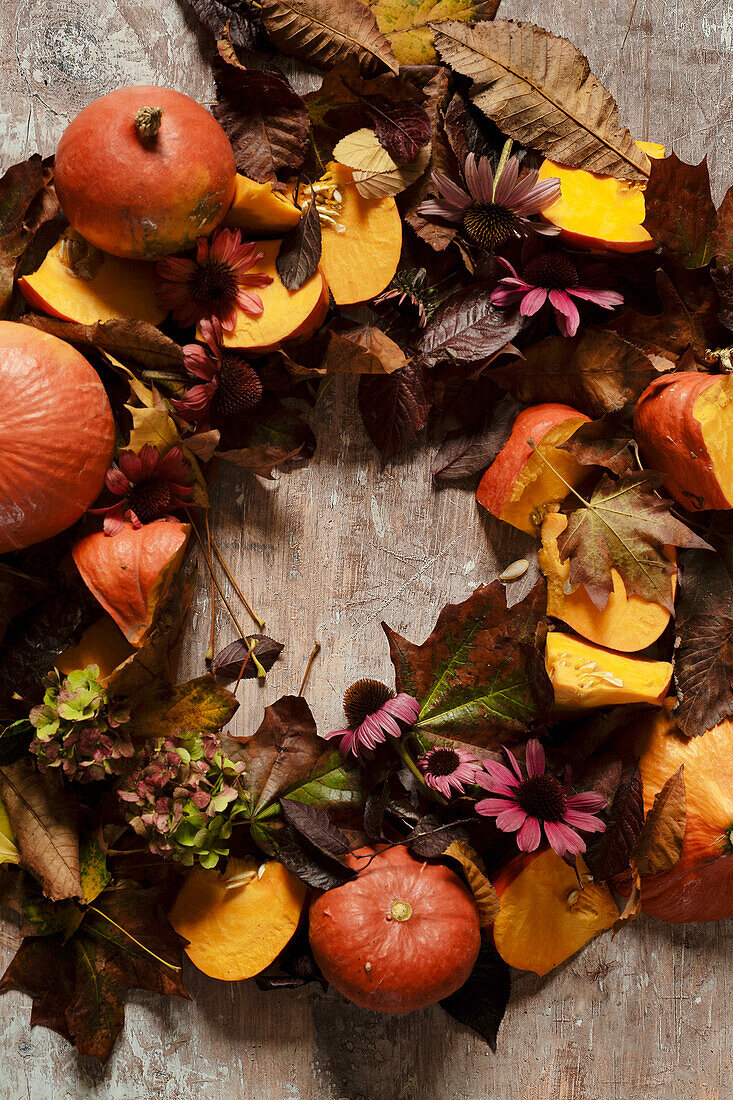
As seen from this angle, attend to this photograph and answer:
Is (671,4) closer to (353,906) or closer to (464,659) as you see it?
(464,659)

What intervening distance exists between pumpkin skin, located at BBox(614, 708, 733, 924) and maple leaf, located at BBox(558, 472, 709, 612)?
20cm

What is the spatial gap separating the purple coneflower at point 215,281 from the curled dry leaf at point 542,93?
1.38 feet

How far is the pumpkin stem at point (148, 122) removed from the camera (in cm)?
108

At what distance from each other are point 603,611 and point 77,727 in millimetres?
763

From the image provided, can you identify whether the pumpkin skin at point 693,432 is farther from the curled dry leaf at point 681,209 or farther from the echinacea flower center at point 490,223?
the echinacea flower center at point 490,223

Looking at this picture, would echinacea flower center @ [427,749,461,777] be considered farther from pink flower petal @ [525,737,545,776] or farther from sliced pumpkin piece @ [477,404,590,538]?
sliced pumpkin piece @ [477,404,590,538]

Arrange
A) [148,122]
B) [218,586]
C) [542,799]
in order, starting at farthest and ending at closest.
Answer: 1. [218,586]
2. [542,799]
3. [148,122]

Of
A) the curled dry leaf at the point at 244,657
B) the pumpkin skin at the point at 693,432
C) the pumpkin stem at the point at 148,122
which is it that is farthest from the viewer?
the curled dry leaf at the point at 244,657

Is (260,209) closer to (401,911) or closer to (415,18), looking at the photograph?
(415,18)

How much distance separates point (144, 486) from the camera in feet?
3.94

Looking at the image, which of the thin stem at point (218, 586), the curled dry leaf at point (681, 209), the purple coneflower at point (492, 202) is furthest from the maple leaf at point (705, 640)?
the thin stem at point (218, 586)

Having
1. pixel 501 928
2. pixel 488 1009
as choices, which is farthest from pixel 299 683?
pixel 488 1009

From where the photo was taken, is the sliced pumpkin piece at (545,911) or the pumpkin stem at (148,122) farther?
the sliced pumpkin piece at (545,911)

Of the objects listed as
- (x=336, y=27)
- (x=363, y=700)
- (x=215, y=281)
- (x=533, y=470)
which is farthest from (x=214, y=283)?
(x=363, y=700)
